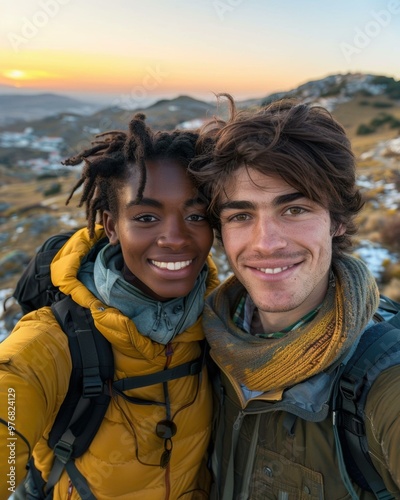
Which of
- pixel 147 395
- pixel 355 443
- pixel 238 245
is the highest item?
pixel 238 245

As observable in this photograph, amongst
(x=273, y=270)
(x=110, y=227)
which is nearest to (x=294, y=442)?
(x=273, y=270)

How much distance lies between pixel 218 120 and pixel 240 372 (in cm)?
147

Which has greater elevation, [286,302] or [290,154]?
[290,154]

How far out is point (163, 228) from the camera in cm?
188

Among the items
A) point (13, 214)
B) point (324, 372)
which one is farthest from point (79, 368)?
point (13, 214)

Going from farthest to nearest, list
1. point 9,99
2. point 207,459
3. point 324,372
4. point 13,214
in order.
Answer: point 9,99
point 13,214
point 207,459
point 324,372

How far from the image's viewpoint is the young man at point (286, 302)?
1.63 metres

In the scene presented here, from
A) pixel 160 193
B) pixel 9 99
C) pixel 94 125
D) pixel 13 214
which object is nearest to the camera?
pixel 160 193

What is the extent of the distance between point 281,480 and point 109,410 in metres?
0.88

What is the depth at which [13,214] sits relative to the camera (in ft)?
67.2

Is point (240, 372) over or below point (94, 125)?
over

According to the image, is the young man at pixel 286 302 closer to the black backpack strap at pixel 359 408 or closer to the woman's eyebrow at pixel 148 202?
the black backpack strap at pixel 359 408

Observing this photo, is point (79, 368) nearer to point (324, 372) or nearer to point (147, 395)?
point (147, 395)

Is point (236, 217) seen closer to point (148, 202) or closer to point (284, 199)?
point (284, 199)
